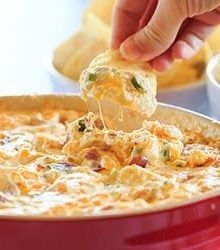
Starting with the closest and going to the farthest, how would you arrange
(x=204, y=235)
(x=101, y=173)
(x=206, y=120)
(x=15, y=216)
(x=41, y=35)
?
(x=15, y=216) < (x=204, y=235) < (x=101, y=173) < (x=206, y=120) < (x=41, y=35)

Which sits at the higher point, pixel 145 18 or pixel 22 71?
pixel 22 71

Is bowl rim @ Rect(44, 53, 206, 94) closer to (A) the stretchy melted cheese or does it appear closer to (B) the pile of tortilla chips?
(B) the pile of tortilla chips

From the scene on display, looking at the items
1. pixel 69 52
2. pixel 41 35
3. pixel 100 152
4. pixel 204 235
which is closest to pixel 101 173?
pixel 100 152

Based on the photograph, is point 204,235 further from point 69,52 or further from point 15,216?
point 69,52

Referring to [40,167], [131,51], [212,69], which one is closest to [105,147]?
[40,167]

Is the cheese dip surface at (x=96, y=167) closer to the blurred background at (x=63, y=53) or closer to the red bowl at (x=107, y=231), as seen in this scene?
the red bowl at (x=107, y=231)

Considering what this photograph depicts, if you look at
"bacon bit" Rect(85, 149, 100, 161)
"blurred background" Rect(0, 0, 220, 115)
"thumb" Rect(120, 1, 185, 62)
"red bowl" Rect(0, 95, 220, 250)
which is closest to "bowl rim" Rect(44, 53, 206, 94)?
"blurred background" Rect(0, 0, 220, 115)

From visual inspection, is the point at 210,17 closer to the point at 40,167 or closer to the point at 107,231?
the point at 40,167
